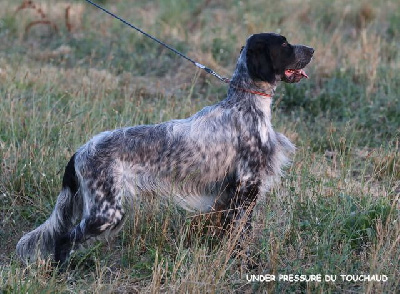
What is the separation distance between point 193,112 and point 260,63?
2207 millimetres

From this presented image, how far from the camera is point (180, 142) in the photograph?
200 inches

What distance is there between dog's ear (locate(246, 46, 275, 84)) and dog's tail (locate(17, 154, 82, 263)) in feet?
4.65

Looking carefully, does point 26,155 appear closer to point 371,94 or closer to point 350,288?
point 350,288

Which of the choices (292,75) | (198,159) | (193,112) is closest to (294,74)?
(292,75)

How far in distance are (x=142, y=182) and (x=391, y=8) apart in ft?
25.0

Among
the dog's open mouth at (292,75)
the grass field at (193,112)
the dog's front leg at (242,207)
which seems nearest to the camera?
the grass field at (193,112)

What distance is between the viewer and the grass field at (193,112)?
15.5 feet

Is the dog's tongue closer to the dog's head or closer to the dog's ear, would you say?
the dog's head

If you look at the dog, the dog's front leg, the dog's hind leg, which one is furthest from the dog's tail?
the dog's front leg

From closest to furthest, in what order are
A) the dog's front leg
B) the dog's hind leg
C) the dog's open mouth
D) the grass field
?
1. the grass field
2. the dog's hind leg
3. the dog's front leg
4. the dog's open mouth

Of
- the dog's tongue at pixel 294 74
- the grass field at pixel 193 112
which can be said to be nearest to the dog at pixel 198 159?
the dog's tongue at pixel 294 74

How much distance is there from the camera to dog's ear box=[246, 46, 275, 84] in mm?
5113

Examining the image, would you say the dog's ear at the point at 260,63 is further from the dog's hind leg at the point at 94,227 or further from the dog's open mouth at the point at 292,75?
the dog's hind leg at the point at 94,227

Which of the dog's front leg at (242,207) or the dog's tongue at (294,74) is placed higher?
the dog's tongue at (294,74)
